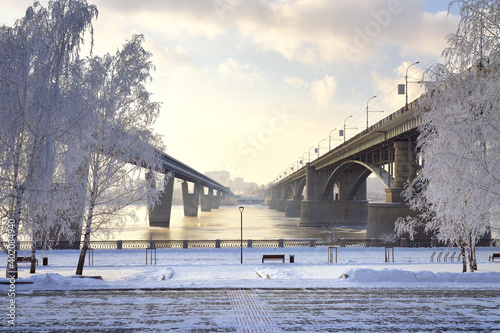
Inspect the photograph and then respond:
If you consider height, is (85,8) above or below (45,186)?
above

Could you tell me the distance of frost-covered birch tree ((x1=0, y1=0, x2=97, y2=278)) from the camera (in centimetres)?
1341

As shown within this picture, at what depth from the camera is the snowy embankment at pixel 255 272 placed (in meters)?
13.2

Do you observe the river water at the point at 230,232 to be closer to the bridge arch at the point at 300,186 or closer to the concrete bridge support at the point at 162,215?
the concrete bridge support at the point at 162,215

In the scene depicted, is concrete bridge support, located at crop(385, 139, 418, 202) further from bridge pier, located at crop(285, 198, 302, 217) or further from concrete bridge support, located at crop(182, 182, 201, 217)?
concrete bridge support, located at crop(182, 182, 201, 217)

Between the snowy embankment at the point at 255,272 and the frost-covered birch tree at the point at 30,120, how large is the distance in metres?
2.49

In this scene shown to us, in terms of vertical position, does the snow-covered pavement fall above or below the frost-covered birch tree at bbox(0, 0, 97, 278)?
below

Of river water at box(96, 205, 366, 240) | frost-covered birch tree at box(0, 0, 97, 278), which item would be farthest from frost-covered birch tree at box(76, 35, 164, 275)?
river water at box(96, 205, 366, 240)

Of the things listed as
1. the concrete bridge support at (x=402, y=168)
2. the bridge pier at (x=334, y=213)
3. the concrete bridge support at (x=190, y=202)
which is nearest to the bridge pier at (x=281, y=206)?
the concrete bridge support at (x=190, y=202)

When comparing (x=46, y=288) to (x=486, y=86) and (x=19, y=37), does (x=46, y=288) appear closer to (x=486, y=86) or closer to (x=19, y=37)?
(x=19, y=37)

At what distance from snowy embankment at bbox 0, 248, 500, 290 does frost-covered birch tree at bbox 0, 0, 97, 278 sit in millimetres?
2489

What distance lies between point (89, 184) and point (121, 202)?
1.68 meters

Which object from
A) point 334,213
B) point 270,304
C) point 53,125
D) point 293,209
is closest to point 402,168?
point 270,304

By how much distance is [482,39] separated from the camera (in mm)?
11703

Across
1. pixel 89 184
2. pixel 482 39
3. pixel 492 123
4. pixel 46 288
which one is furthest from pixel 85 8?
pixel 492 123
